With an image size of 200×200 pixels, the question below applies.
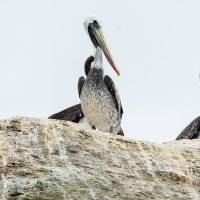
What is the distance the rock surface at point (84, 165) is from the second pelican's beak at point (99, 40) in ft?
17.6

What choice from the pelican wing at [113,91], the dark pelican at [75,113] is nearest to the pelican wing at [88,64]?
the dark pelican at [75,113]

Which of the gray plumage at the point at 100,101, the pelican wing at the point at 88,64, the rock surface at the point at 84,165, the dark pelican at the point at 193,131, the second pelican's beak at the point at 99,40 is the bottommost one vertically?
the rock surface at the point at 84,165

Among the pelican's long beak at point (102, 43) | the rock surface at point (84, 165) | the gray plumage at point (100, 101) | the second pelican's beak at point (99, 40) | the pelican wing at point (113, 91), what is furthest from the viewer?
the second pelican's beak at point (99, 40)

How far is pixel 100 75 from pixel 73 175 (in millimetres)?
5508

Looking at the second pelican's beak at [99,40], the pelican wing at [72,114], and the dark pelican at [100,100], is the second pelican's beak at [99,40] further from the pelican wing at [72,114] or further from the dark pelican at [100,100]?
the pelican wing at [72,114]

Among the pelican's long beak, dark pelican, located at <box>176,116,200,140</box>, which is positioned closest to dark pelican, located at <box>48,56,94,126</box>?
the pelican's long beak

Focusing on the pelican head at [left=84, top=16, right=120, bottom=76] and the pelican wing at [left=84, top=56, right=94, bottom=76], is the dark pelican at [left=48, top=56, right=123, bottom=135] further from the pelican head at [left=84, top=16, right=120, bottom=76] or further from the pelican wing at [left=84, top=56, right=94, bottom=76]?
the pelican head at [left=84, top=16, right=120, bottom=76]

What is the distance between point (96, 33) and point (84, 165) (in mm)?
6882

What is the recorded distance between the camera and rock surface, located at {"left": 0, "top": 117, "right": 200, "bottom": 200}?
7.89 meters

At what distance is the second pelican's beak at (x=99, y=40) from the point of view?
14483 millimetres

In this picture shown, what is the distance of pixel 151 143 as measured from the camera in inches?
362

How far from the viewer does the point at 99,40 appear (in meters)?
14.9

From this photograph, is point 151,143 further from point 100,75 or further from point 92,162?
point 100,75

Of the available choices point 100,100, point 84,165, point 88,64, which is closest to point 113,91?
point 100,100
